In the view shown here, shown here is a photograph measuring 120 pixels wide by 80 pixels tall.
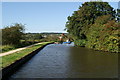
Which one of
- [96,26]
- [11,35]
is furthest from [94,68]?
[11,35]

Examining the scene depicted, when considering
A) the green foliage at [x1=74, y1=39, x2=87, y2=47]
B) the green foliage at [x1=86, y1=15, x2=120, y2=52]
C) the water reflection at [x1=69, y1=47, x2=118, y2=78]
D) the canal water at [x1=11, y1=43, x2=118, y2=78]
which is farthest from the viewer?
the green foliage at [x1=74, y1=39, x2=87, y2=47]

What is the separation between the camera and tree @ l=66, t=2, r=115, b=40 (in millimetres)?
42688

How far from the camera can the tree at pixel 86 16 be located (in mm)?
42688

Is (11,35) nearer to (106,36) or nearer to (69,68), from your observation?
(106,36)

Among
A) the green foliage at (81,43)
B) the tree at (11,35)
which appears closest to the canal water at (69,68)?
the tree at (11,35)

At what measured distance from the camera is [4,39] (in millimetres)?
33562

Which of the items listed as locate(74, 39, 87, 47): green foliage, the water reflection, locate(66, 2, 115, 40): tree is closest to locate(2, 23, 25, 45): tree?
locate(66, 2, 115, 40): tree

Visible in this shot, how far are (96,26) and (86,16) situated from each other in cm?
760

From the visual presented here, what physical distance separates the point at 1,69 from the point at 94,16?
34891 mm

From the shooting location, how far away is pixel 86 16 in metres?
42.7

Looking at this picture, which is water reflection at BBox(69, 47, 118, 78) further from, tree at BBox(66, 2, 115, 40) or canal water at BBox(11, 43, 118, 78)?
tree at BBox(66, 2, 115, 40)

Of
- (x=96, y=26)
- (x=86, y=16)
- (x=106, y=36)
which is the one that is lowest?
(x=106, y=36)

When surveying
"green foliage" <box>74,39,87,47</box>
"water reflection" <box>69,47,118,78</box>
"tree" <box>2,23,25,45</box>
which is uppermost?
"tree" <box>2,23,25,45</box>

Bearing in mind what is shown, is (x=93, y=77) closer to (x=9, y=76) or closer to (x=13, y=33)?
(x=9, y=76)
